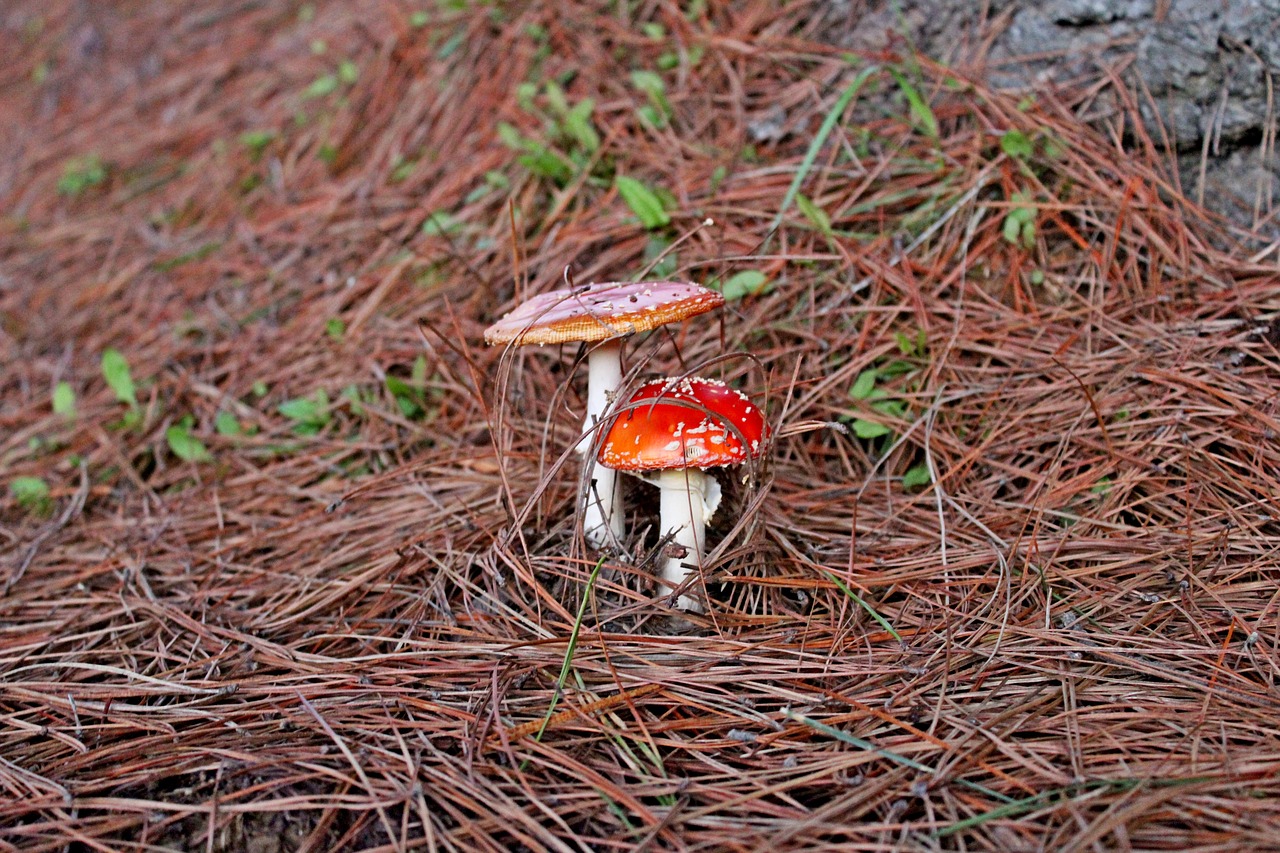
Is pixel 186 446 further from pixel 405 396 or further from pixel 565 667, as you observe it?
pixel 565 667

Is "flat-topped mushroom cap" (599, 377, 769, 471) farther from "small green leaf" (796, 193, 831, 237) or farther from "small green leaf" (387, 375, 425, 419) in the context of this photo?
"small green leaf" (387, 375, 425, 419)

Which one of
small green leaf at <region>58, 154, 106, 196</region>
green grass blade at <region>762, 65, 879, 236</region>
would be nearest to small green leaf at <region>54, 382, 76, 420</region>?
small green leaf at <region>58, 154, 106, 196</region>

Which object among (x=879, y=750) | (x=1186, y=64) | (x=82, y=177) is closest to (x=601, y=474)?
(x=879, y=750)

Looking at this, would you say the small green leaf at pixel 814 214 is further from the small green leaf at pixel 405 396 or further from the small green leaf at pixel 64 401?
the small green leaf at pixel 64 401

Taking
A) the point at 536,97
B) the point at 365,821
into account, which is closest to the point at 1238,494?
the point at 365,821

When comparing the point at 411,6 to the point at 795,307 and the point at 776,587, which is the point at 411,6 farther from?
the point at 776,587

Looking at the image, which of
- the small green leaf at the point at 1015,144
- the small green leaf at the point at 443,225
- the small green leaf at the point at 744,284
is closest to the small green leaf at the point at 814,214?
the small green leaf at the point at 744,284
